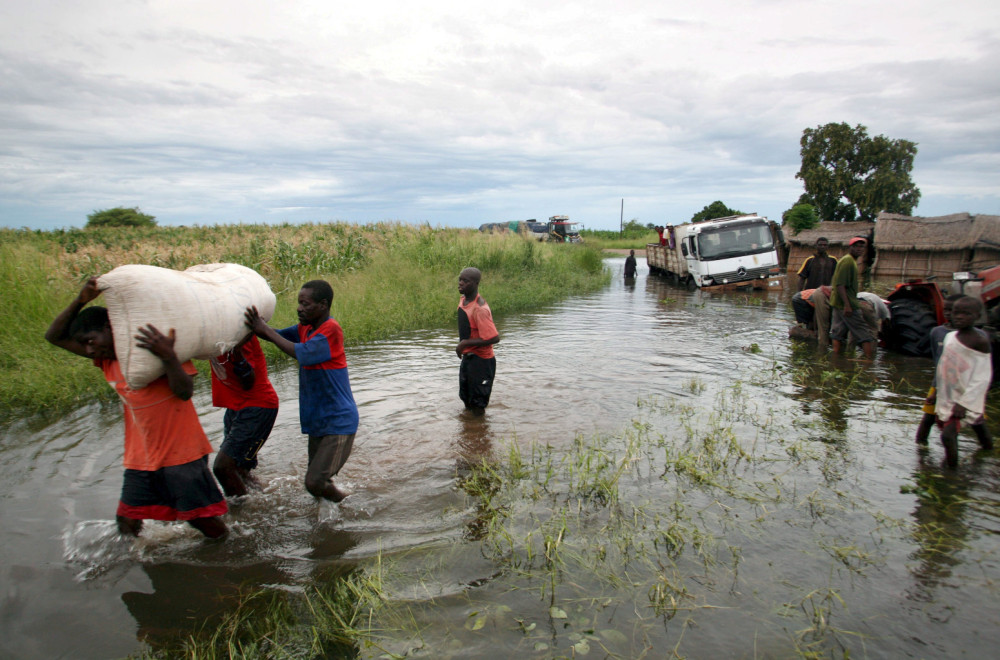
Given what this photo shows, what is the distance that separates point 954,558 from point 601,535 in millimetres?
1990

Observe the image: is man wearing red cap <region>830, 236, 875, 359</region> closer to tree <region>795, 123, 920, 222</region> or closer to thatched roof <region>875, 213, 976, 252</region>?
thatched roof <region>875, 213, 976, 252</region>

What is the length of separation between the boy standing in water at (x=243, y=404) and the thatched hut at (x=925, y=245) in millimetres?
18049

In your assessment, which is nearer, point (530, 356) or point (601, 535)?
point (601, 535)

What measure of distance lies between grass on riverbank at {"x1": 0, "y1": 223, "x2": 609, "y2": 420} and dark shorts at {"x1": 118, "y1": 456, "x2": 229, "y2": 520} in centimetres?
415

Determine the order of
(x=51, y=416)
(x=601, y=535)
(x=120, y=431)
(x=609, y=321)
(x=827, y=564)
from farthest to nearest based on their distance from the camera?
(x=609, y=321)
(x=51, y=416)
(x=120, y=431)
(x=601, y=535)
(x=827, y=564)

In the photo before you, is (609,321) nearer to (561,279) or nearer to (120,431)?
(561,279)

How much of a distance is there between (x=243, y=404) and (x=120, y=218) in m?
33.8

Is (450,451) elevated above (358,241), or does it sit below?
below

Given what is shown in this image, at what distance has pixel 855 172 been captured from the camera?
98.9 feet

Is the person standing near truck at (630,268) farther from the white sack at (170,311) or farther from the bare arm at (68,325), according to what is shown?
the bare arm at (68,325)

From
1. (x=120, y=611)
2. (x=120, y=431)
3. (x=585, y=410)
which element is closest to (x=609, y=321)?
(x=585, y=410)

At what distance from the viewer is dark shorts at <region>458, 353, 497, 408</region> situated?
547 centimetres

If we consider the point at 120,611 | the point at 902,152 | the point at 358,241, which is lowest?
the point at 120,611

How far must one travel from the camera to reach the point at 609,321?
43.7 feet
